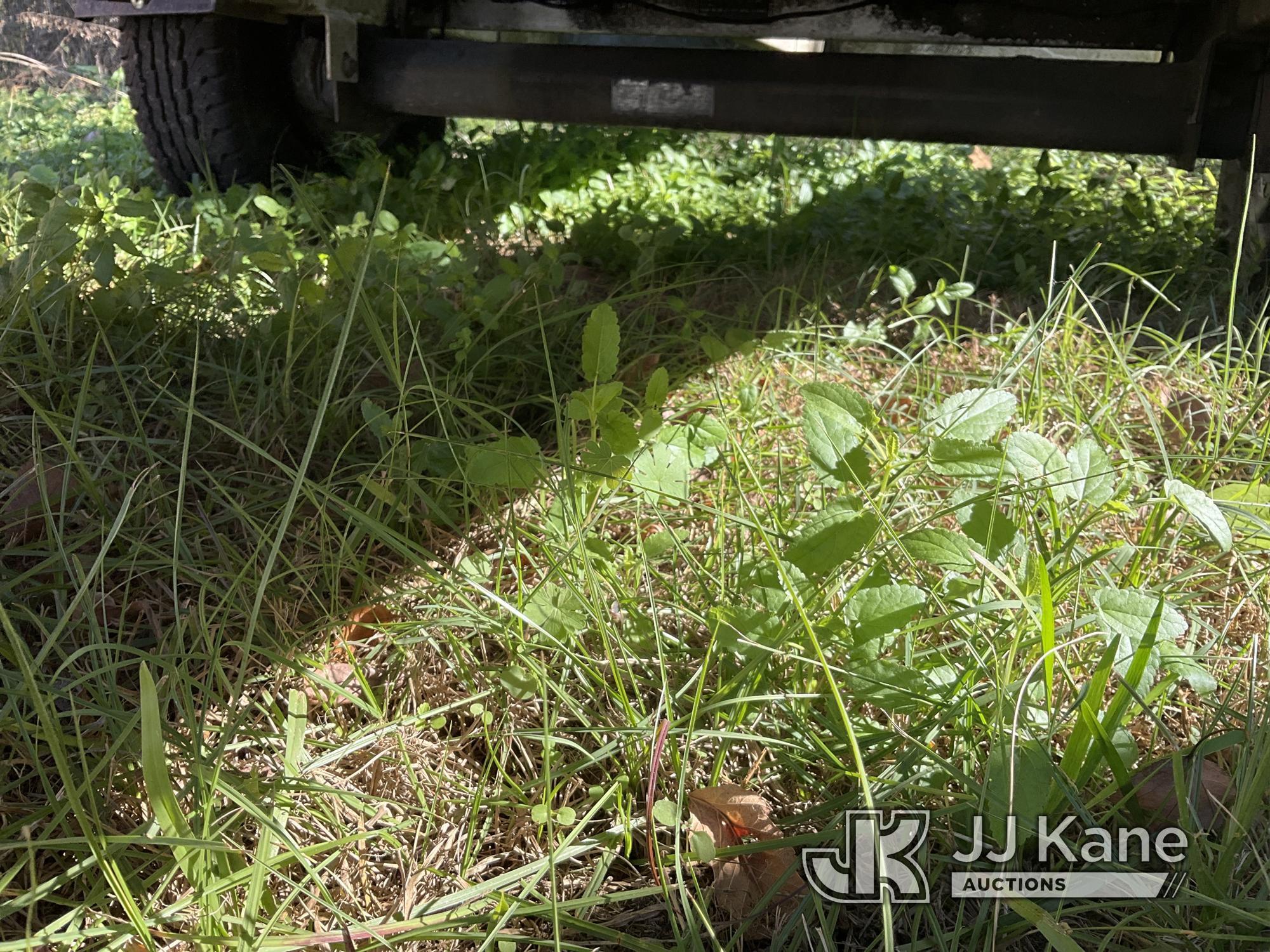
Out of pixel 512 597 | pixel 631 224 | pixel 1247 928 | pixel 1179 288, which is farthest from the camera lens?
pixel 631 224

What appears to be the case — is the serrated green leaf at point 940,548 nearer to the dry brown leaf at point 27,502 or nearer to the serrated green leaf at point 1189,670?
the serrated green leaf at point 1189,670

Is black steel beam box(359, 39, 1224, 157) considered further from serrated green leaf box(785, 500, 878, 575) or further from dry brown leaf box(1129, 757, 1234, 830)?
dry brown leaf box(1129, 757, 1234, 830)

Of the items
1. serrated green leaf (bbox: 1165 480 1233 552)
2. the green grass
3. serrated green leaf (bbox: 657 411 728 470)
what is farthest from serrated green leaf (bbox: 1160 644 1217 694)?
serrated green leaf (bbox: 657 411 728 470)

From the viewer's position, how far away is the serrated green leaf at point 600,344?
1112 millimetres

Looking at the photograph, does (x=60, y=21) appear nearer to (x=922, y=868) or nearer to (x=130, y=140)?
(x=130, y=140)

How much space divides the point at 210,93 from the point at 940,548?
266 centimetres

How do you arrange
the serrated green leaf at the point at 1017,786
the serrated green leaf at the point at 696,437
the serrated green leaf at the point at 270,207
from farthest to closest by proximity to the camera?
1. the serrated green leaf at the point at 270,207
2. the serrated green leaf at the point at 696,437
3. the serrated green leaf at the point at 1017,786

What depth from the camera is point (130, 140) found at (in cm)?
374

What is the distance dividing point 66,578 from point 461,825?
1.94ft

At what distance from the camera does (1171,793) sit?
826 mm

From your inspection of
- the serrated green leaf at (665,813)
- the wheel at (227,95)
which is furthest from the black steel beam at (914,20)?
the serrated green leaf at (665,813)

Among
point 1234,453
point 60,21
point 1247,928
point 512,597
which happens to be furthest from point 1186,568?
point 60,21

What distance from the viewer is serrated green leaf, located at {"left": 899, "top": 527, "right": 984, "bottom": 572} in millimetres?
917

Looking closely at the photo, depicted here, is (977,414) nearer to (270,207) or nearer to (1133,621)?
(1133,621)
